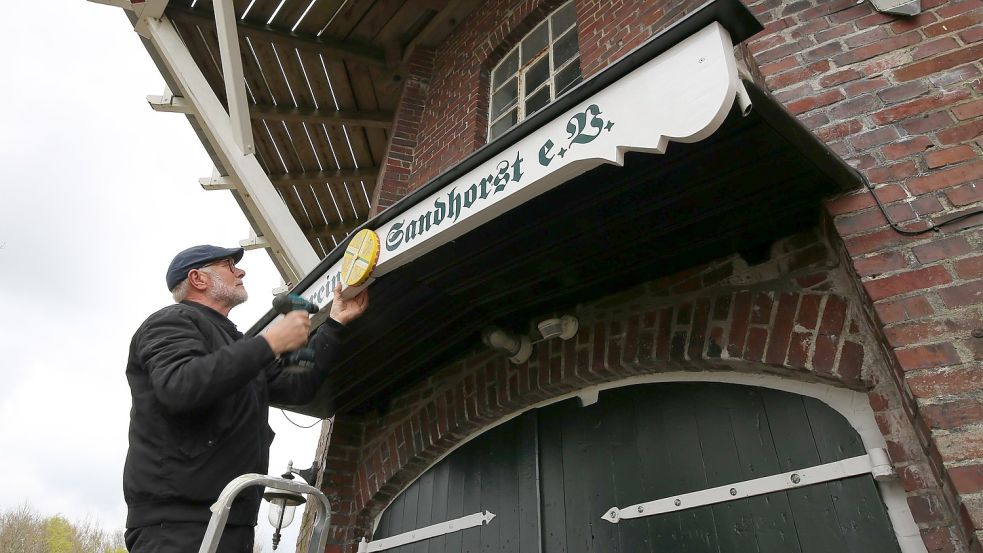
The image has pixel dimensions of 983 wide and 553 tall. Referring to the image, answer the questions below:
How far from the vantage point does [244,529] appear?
187cm

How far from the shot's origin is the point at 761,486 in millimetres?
2443

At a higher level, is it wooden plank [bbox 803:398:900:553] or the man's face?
the man's face

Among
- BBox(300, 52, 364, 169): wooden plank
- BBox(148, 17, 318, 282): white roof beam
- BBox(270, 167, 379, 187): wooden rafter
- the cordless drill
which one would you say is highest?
BBox(300, 52, 364, 169): wooden plank

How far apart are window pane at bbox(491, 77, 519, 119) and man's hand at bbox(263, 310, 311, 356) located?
3760 millimetres

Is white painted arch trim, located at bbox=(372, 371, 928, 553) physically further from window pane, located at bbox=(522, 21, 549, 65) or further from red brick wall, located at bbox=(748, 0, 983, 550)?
window pane, located at bbox=(522, 21, 549, 65)

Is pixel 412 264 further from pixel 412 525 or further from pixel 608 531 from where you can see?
pixel 412 525

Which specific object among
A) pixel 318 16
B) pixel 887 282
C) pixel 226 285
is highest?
pixel 318 16

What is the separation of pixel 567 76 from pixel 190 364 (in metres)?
3.89

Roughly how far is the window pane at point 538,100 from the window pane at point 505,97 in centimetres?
24

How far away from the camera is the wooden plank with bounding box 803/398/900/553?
6.97ft

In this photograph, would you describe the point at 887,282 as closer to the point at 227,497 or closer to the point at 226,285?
the point at 227,497

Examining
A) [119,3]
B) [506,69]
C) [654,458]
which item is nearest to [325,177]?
[119,3]

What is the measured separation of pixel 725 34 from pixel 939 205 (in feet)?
3.64

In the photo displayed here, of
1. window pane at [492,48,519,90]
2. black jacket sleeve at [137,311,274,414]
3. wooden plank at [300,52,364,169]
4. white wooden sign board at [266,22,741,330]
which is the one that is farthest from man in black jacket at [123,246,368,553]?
wooden plank at [300,52,364,169]
